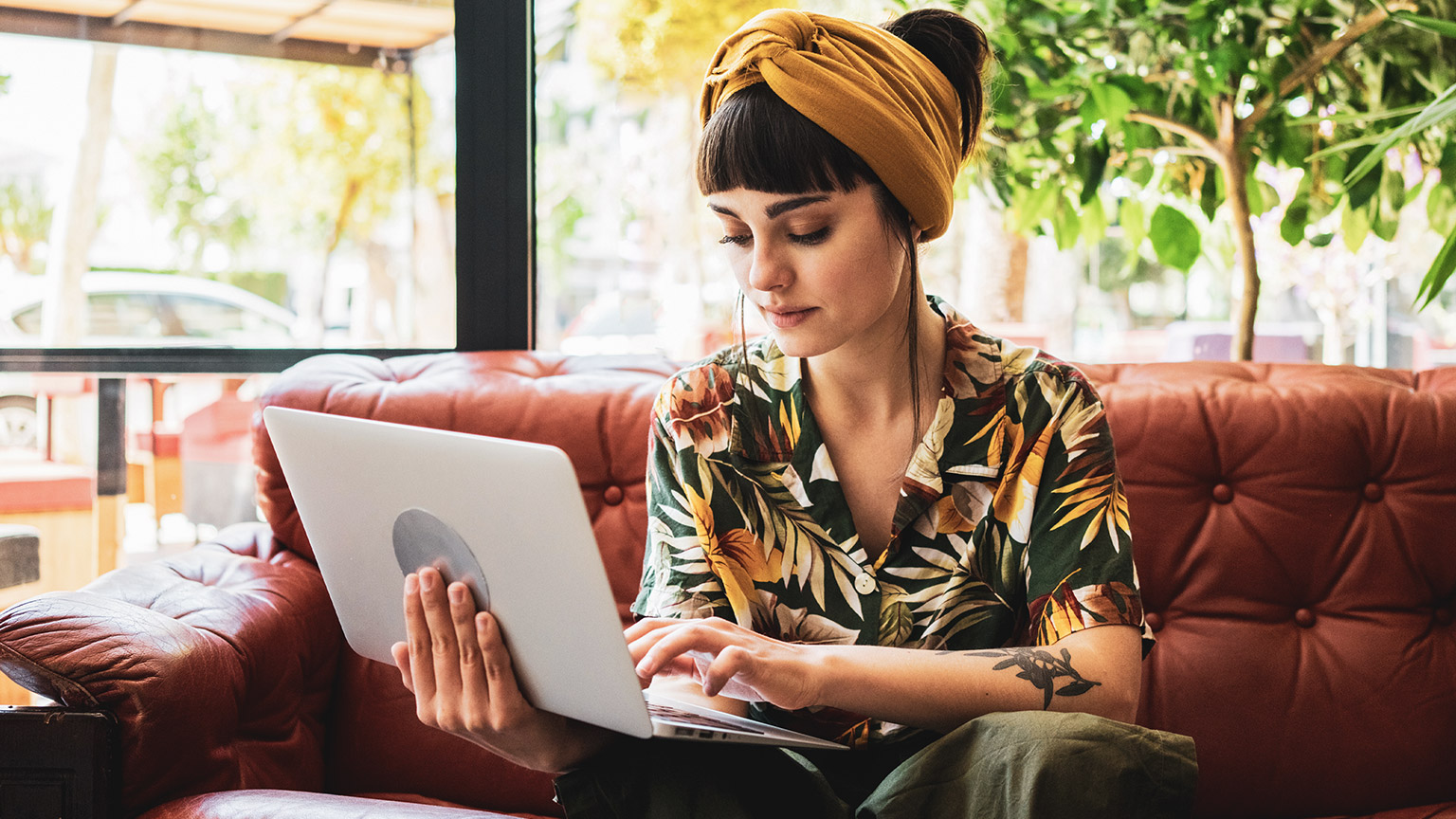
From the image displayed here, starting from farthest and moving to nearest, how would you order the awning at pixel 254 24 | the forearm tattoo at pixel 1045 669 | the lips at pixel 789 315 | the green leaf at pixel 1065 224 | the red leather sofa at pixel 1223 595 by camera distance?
the awning at pixel 254 24, the green leaf at pixel 1065 224, the red leather sofa at pixel 1223 595, the lips at pixel 789 315, the forearm tattoo at pixel 1045 669

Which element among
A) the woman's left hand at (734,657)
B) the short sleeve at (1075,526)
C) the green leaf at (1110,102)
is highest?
the green leaf at (1110,102)

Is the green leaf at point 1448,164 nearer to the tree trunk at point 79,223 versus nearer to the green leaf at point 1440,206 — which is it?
the green leaf at point 1440,206

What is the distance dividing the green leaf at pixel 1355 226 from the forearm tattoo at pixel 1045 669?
1.26m

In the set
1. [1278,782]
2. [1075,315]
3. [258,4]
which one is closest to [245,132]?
[258,4]

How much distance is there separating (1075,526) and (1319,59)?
110 centimetres

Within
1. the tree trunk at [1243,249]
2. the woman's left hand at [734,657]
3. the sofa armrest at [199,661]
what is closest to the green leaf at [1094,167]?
the tree trunk at [1243,249]

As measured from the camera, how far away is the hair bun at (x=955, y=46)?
1075 mm

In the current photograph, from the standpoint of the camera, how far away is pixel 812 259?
0.97 metres

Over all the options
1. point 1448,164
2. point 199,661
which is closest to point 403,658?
point 199,661

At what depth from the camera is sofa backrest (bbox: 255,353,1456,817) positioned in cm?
138

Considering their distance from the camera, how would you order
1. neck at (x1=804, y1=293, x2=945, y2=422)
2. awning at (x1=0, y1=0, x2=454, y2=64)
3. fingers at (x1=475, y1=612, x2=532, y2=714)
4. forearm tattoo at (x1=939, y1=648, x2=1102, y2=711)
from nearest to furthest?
1. fingers at (x1=475, y1=612, x2=532, y2=714)
2. forearm tattoo at (x1=939, y1=648, x2=1102, y2=711)
3. neck at (x1=804, y1=293, x2=945, y2=422)
4. awning at (x1=0, y1=0, x2=454, y2=64)

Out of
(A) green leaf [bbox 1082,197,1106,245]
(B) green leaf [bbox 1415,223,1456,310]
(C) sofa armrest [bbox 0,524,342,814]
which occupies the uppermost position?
(A) green leaf [bbox 1082,197,1106,245]

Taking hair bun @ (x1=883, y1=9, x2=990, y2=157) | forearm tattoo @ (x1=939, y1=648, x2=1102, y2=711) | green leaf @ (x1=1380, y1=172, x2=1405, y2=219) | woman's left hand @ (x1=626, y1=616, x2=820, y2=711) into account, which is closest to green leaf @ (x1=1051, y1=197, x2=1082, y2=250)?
green leaf @ (x1=1380, y1=172, x2=1405, y2=219)

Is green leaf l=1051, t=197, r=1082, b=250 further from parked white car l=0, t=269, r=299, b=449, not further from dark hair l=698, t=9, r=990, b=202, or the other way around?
parked white car l=0, t=269, r=299, b=449
